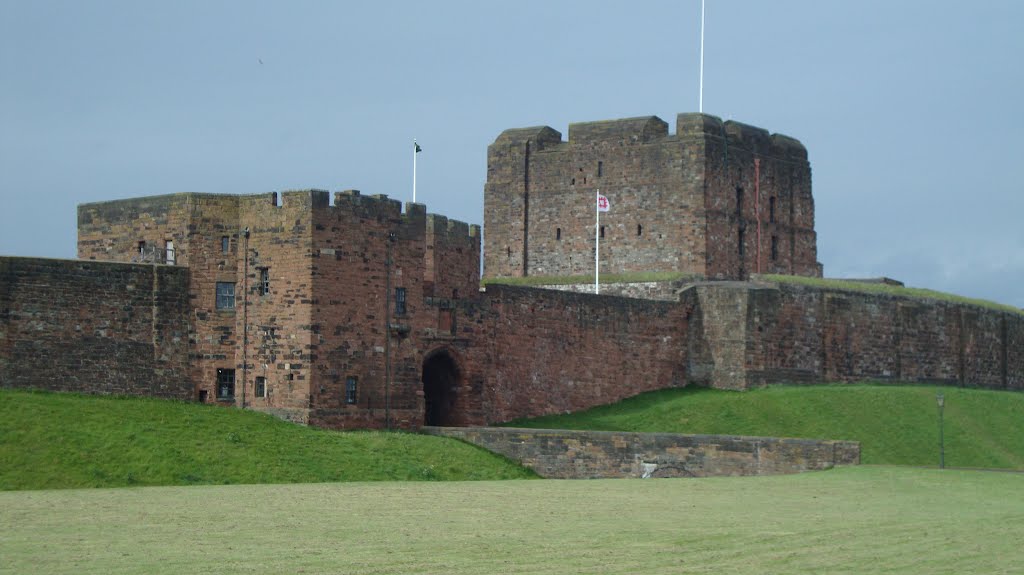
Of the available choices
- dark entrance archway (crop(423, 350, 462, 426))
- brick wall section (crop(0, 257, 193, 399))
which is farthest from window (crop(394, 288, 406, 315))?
brick wall section (crop(0, 257, 193, 399))

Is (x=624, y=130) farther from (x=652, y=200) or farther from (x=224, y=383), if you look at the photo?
(x=224, y=383)

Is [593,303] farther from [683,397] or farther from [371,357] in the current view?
[371,357]

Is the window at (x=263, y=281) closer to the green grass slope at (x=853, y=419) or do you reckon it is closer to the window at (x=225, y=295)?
the window at (x=225, y=295)

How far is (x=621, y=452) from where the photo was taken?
37281 mm

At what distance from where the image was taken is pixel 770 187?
5584 centimetres

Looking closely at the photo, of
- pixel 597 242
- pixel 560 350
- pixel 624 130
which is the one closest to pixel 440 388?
pixel 560 350

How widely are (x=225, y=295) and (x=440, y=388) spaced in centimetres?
710

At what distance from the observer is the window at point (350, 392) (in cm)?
3716

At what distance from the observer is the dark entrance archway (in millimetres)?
41625

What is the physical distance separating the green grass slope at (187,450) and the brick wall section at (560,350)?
224 inches

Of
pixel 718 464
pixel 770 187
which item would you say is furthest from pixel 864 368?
pixel 718 464

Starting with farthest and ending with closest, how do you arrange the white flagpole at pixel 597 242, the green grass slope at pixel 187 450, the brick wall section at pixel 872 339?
the white flagpole at pixel 597 242 → the brick wall section at pixel 872 339 → the green grass slope at pixel 187 450

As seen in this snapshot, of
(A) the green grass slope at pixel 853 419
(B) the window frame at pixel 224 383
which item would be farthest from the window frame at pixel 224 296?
(A) the green grass slope at pixel 853 419

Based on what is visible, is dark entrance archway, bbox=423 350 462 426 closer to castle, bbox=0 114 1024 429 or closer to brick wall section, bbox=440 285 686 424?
castle, bbox=0 114 1024 429
